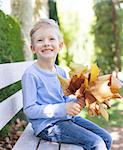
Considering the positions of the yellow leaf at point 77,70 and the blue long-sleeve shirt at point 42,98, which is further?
the blue long-sleeve shirt at point 42,98

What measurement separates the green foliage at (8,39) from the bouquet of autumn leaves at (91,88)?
1800mm

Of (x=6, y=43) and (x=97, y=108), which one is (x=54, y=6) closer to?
(x=6, y=43)

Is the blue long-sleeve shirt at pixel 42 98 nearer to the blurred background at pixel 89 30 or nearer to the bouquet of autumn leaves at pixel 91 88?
the bouquet of autumn leaves at pixel 91 88

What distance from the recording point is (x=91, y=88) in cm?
307

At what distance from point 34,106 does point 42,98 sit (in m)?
0.15

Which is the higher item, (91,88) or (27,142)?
(91,88)

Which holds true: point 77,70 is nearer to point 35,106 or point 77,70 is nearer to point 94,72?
point 94,72

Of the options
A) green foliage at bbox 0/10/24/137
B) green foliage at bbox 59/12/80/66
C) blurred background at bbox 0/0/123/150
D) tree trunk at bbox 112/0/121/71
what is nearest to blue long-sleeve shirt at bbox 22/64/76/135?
green foliage at bbox 0/10/24/137

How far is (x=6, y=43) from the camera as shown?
5.03 meters

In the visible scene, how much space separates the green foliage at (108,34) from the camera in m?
14.1

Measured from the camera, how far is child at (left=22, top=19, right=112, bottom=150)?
3.27m

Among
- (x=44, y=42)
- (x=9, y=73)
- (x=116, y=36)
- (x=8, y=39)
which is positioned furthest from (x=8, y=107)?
(x=116, y=36)

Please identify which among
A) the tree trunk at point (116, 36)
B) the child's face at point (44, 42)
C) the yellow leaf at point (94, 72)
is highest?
the child's face at point (44, 42)

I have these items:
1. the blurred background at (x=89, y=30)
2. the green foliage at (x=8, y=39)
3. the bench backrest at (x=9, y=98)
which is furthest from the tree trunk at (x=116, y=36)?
the bench backrest at (x=9, y=98)
